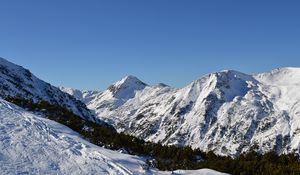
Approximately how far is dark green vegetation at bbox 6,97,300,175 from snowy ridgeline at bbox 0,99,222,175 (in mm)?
1574

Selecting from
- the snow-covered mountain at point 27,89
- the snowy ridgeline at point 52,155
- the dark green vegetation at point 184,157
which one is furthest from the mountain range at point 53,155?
the snow-covered mountain at point 27,89

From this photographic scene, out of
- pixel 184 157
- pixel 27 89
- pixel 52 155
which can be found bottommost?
pixel 52 155

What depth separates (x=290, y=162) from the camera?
24.6 m

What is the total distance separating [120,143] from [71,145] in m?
4.45

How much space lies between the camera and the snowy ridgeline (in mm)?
18828

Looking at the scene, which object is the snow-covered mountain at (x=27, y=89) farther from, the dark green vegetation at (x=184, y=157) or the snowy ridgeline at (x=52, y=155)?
the snowy ridgeline at (x=52, y=155)

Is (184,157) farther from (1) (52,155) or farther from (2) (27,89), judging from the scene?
(2) (27,89)

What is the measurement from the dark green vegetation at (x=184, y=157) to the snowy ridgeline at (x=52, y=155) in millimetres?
1574

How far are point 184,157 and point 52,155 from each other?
25.6ft

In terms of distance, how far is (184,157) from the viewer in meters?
25.3

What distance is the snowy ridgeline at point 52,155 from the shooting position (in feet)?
61.8

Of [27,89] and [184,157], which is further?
[27,89]

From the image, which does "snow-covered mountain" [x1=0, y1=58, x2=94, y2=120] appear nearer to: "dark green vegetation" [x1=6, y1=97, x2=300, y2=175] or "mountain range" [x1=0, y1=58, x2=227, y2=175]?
"dark green vegetation" [x1=6, y1=97, x2=300, y2=175]

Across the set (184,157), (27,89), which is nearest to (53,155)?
(184,157)
